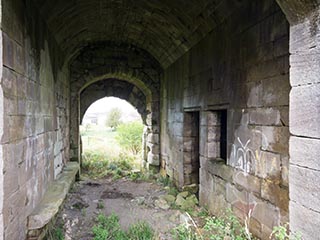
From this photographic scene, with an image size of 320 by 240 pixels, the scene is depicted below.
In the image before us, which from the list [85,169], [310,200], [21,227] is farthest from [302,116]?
[85,169]

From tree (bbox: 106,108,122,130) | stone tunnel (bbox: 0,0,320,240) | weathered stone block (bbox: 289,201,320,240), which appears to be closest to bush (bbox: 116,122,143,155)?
stone tunnel (bbox: 0,0,320,240)

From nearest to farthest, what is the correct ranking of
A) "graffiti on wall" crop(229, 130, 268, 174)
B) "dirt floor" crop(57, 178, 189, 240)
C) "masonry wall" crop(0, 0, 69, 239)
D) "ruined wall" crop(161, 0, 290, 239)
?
"masonry wall" crop(0, 0, 69, 239) < "ruined wall" crop(161, 0, 290, 239) < "graffiti on wall" crop(229, 130, 268, 174) < "dirt floor" crop(57, 178, 189, 240)

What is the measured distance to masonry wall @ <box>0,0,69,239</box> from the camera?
Result: 252 cm

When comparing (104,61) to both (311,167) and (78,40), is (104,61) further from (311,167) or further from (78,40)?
(311,167)

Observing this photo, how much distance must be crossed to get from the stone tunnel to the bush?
553 centimetres

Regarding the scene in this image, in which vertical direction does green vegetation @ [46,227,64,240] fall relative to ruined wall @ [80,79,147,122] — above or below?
below

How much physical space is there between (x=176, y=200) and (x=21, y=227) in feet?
10.9

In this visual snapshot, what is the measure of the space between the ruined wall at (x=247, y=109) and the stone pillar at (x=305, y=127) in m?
0.72

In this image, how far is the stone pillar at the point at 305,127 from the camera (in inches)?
78.2

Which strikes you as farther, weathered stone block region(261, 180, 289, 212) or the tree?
the tree

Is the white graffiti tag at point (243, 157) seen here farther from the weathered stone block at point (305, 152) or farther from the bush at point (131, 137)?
the bush at point (131, 137)

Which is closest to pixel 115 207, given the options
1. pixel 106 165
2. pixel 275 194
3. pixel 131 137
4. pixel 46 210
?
pixel 46 210

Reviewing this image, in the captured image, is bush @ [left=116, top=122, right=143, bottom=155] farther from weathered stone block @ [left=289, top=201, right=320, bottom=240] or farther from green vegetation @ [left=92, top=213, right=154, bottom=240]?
weathered stone block @ [left=289, top=201, right=320, bottom=240]

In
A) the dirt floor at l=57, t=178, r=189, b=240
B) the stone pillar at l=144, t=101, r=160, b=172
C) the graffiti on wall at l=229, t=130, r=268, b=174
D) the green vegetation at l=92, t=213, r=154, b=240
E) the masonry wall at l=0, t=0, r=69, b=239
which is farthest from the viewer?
the stone pillar at l=144, t=101, r=160, b=172
